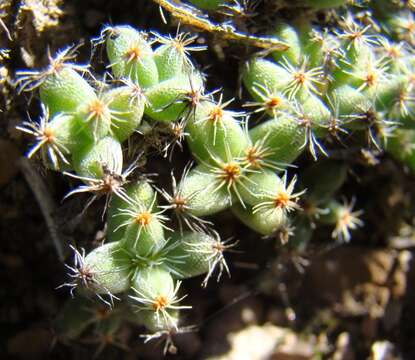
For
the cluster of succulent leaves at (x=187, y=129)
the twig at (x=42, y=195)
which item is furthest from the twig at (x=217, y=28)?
the twig at (x=42, y=195)

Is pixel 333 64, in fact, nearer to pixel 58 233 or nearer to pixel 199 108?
pixel 199 108

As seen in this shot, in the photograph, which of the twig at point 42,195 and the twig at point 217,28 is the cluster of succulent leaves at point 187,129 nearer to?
the twig at point 217,28

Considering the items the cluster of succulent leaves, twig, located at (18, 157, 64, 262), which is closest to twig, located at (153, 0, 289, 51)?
the cluster of succulent leaves

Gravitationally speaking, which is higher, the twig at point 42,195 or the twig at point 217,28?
the twig at point 217,28

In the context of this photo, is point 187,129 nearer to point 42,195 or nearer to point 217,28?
point 217,28

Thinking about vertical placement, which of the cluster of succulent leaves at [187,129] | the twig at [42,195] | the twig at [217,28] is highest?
the twig at [217,28]

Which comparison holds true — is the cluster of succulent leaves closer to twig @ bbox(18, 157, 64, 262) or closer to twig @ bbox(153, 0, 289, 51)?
twig @ bbox(153, 0, 289, 51)

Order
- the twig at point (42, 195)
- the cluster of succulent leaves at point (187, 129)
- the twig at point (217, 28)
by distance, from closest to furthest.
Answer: the cluster of succulent leaves at point (187, 129) < the twig at point (217, 28) < the twig at point (42, 195)
